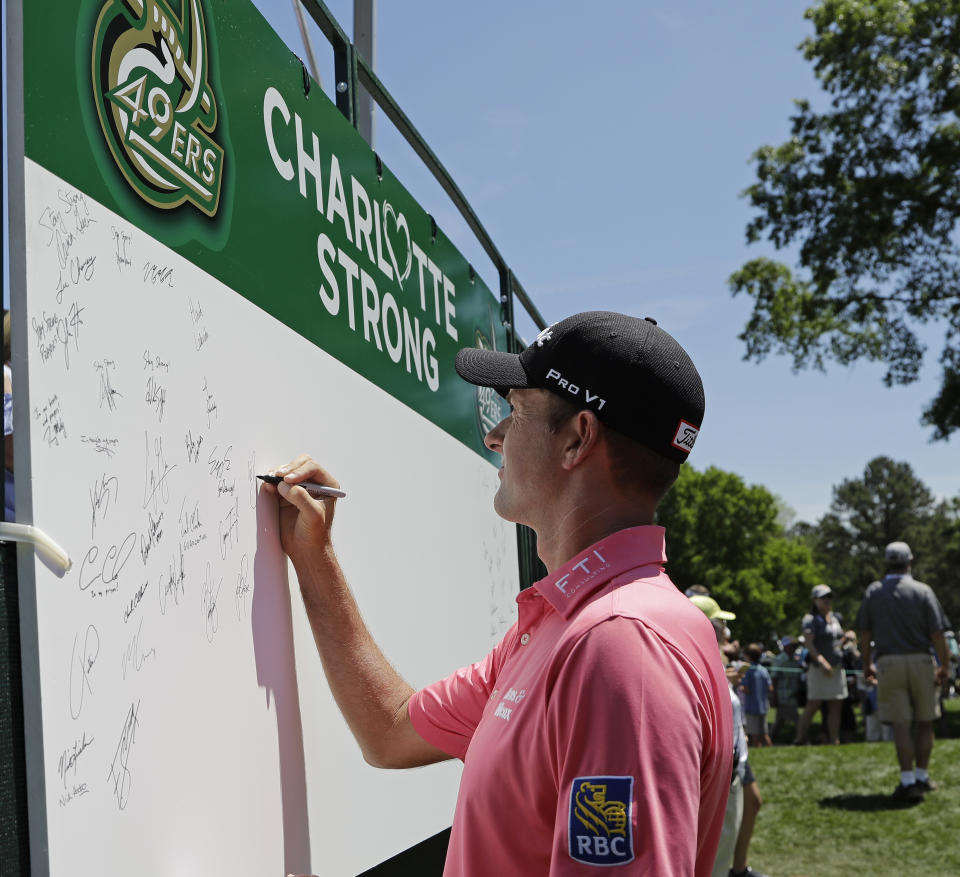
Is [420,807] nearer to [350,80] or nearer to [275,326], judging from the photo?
[275,326]

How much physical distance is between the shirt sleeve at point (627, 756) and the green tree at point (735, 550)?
51.1 metres

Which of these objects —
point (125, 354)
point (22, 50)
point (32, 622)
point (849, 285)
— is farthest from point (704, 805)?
point (849, 285)

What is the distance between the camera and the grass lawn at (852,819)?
6383 millimetres

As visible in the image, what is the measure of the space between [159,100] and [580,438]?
912mm

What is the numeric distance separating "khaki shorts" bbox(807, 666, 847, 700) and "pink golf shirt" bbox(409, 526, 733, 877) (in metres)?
10.7

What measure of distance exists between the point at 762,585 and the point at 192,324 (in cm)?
5328

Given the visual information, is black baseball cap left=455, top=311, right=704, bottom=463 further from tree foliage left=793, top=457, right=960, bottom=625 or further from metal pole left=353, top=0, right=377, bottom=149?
tree foliage left=793, top=457, right=960, bottom=625

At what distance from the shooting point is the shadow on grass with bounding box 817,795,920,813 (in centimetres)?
759
